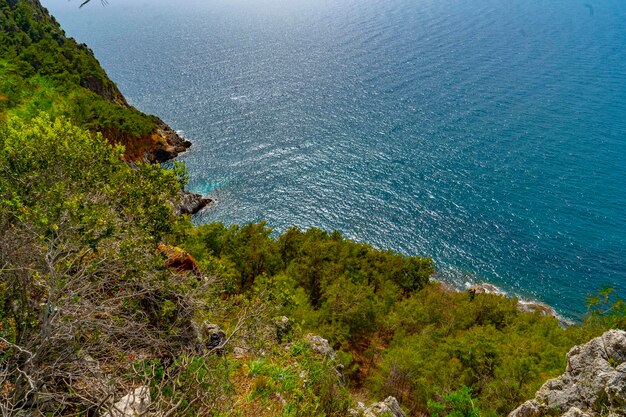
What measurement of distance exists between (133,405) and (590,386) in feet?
64.2

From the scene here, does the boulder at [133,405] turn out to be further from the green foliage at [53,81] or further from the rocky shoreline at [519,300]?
the rocky shoreline at [519,300]

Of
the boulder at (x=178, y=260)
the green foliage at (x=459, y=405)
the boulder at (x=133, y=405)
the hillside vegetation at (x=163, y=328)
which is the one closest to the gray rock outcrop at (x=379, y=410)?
the hillside vegetation at (x=163, y=328)

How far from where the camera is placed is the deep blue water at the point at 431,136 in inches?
2355

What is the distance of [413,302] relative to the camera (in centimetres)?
4141

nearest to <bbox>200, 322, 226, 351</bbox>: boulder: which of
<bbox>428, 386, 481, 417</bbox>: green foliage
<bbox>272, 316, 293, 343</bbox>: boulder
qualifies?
<bbox>272, 316, 293, 343</bbox>: boulder

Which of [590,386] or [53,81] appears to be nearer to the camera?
[590,386]

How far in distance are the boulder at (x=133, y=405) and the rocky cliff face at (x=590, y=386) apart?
57.1 feet

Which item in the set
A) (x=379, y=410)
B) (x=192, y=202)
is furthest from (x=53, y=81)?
(x=379, y=410)

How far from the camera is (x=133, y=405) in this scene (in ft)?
34.0

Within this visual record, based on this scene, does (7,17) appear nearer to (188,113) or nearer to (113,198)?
(188,113)

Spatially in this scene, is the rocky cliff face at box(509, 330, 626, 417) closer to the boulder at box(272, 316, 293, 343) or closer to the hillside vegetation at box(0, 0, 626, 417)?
the hillside vegetation at box(0, 0, 626, 417)

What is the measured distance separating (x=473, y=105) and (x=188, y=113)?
2906 inches

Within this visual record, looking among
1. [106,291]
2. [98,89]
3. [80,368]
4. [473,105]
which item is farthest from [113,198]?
[473,105]

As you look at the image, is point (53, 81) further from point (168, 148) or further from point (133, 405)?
point (133, 405)
